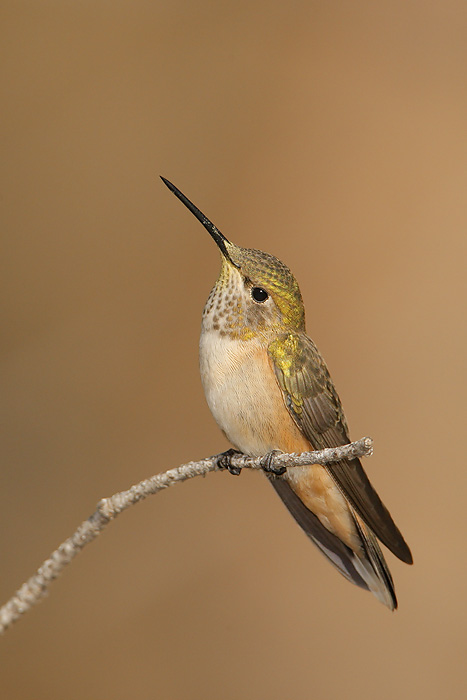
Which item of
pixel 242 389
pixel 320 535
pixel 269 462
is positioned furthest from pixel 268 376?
pixel 320 535

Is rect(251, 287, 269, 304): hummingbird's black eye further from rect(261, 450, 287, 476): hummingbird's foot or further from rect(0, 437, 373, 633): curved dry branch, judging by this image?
rect(0, 437, 373, 633): curved dry branch

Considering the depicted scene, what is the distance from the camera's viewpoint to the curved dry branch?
80 cm

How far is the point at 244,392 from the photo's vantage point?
125 centimetres

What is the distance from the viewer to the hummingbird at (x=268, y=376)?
1256 mm

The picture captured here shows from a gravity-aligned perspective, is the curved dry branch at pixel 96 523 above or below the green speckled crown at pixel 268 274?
below

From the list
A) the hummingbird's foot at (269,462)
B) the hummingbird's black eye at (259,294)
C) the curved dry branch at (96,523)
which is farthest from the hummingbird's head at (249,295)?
the curved dry branch at (96,523)

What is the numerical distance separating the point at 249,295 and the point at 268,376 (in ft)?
0.49

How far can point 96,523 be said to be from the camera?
853 mm

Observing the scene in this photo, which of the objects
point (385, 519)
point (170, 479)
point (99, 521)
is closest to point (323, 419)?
point (385, 519)

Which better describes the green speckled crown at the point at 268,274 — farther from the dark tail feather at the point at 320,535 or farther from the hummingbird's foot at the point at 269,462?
the dark tail feather at the point at 320,535

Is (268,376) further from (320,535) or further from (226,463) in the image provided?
(320,535)

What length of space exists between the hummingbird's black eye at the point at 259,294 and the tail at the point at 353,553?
0.39 metres

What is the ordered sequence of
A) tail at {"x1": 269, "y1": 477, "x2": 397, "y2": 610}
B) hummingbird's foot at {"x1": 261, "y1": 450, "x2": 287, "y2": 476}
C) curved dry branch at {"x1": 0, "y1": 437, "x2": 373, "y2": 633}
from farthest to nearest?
tail at {"x1": 269, "y1": 477, "x2": 397, "y2": 610}, hummingbird's foot at {"x1": 261, "y1": 450, "x2": 287, "y2": 476}, curved dry branch at {"x1": 0, "y1": 437, "x2": 373, "y2": 633}

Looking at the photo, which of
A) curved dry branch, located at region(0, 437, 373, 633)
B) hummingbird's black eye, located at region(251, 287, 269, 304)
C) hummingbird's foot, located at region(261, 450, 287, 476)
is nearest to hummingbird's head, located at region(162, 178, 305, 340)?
→ hummingbird's black eye, located at region(251, 287, 269, 304)
